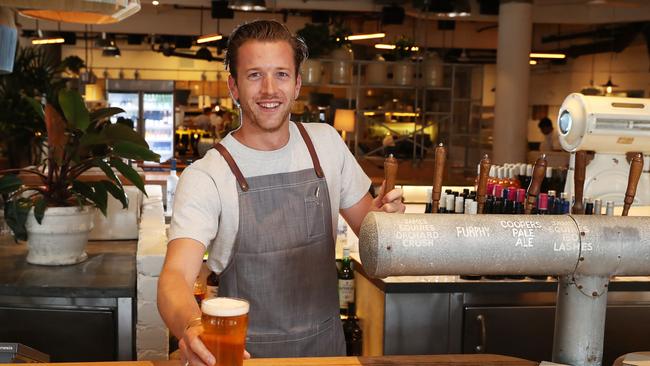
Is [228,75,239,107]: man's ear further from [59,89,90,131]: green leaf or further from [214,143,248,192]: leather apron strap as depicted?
[59,89,90,131]: green leaf

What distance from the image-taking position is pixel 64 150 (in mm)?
3025

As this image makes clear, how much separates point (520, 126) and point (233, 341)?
31.6 ft

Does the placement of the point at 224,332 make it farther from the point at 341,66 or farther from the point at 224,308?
the point at 341,66

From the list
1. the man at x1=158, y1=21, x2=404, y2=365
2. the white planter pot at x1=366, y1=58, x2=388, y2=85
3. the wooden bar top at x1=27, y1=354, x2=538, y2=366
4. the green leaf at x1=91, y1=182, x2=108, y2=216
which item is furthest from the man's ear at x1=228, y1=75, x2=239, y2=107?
the white planter pot at x1=366, y1=58, x2=388, y2=85

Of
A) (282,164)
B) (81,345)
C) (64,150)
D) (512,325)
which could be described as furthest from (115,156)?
(512,325)

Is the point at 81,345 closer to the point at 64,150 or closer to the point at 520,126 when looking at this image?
the point at 64,150

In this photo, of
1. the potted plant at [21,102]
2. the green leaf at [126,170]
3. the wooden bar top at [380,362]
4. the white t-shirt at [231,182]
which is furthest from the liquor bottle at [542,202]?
the potted plant at [21,102]

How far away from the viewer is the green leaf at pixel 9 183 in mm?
2938

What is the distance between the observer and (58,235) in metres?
3.02

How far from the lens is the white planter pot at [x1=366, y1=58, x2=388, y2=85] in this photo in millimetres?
8196

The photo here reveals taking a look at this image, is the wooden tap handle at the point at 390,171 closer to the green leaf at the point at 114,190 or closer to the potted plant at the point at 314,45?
the green leaf at the point at 114,190

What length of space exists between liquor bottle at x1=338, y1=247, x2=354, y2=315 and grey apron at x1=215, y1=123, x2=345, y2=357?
1240 millimetres

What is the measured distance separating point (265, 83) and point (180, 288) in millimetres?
569

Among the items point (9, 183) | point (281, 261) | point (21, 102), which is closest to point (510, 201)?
point (281, 261)
